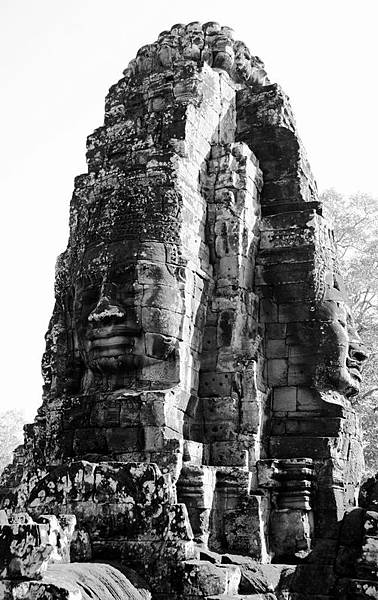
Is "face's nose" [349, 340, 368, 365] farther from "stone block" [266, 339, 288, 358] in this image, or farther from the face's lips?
the face's lips

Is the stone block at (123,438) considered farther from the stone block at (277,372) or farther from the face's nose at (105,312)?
the stone block at (277,372)

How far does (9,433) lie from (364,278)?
3030 centimetres

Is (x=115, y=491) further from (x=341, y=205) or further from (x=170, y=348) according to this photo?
(x=341, y=205)

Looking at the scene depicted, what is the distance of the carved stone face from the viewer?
435 inches

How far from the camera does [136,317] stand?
11.1 metres

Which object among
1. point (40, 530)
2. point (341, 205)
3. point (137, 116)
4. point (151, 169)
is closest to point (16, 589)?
point (40, 530)

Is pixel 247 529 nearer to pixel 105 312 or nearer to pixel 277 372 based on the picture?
pixel 277 372

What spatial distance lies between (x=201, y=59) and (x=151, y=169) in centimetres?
303

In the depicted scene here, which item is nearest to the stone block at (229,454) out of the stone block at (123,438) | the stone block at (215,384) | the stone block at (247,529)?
the stone block at (247,529)

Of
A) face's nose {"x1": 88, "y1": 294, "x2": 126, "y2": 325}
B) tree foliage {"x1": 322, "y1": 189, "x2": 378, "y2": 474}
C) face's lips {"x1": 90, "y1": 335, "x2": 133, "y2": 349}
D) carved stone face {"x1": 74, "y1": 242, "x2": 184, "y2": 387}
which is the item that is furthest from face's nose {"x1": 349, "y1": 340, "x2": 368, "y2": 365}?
tree foliage {"x1": 322, "y1": 189, "x2": 378, "y2": 474}

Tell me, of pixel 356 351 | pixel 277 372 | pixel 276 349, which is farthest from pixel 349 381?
pixel 276 349

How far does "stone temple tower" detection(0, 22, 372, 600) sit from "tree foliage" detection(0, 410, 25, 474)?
99.7 ft

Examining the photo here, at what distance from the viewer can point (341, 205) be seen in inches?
1035

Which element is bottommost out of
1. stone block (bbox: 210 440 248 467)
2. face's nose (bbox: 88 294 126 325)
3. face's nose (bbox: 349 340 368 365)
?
stone block (bbox: 210 440 248 467)
